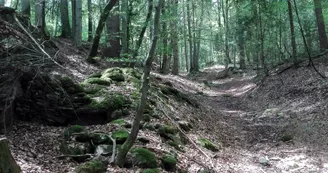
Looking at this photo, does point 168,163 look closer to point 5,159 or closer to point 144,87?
point 144,87

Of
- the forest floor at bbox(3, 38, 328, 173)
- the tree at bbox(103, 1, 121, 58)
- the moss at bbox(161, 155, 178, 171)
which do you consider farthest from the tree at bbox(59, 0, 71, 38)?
the moss at bbox(161, 155, 178, 171)

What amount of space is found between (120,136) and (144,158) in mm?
939

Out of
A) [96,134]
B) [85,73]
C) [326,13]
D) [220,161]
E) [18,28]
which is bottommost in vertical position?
[220,161]

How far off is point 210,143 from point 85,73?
5.88 m

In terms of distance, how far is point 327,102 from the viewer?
1197cm

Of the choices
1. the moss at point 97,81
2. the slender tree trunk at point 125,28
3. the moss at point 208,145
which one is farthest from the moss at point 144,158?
the slender tree trunk at point 125,28

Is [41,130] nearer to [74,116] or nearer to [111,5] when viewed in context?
[74,116]

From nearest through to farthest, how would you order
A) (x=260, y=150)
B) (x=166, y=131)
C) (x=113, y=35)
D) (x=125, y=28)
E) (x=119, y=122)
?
(x=119, y=122), (x=166, y=131), (x=260, y=150), (x=113, y=35), (x=125, y=28)

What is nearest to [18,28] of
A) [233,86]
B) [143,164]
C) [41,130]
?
[41,130]

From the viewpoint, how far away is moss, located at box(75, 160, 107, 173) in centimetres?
586

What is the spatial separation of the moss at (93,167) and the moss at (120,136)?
105cm

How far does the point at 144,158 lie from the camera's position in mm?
6867

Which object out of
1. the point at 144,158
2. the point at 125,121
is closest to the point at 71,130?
the point at 125,121

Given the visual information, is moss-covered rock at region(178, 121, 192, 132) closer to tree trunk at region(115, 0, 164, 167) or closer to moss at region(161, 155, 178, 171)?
moss at region(161, 155, 178, 171)
